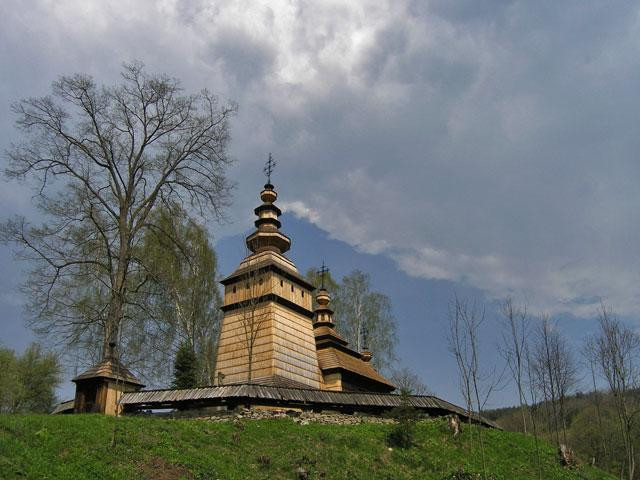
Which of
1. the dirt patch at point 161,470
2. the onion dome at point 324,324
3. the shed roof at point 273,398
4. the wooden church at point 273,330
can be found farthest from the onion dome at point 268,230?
the dirt patch at point 161,470

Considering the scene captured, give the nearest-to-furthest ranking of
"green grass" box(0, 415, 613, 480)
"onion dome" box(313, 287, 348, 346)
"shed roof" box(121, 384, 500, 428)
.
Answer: "green grass" box(0, 415, 613, 480) < "shed roof" box(121, 384, 500, 428) < "onion dome" box(313, 287, 348, 346)

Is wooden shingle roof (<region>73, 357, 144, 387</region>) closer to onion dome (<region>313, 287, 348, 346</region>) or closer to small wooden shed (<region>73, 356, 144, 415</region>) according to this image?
small wooden shed (<region>73, 356, 144, 415</region>)

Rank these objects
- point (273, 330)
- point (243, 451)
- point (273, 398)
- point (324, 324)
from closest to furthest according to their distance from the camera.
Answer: point (243, 451) < point (273, 398) < point (273, 330) < point (324, 324)

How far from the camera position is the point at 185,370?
21.3m

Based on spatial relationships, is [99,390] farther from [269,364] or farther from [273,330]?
[273,330]

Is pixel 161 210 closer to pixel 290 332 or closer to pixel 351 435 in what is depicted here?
pixel 290 332

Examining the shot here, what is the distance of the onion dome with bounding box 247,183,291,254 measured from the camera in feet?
88.9

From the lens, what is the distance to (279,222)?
2820cm

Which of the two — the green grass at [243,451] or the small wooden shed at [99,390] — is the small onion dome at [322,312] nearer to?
the green grass at [243,451]

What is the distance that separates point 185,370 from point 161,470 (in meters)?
9.71

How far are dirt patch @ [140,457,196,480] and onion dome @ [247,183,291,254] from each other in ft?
48.7

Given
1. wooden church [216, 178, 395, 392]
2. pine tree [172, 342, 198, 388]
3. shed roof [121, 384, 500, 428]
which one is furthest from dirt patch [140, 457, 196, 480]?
pine tree [172, 342, 198, 388]

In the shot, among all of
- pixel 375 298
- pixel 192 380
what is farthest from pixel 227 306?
pixel 375 298

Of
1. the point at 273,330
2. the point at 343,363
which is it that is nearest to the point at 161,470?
the point at 273,330
